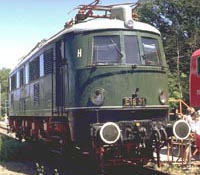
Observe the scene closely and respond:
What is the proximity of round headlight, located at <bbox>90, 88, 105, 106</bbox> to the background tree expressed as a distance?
33.7 metres

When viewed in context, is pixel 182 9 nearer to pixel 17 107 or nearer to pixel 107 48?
pixel 17 107

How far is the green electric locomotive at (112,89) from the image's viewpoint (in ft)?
32.7

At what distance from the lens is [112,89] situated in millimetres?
10062

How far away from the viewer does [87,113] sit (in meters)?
9.95

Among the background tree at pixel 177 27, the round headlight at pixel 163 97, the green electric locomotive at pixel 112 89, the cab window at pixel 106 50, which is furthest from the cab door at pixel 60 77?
the background tree at pixel 177 27

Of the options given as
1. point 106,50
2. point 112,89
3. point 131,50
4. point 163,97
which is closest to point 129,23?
point 131,50

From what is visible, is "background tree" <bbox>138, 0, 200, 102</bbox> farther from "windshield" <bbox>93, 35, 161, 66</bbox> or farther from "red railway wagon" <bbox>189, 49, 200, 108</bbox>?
"windshield" <bbox>93, 35, 161, 66</bbox>

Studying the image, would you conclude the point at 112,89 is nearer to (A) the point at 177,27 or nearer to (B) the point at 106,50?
(B) the point at 106,50

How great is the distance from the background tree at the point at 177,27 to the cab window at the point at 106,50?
33.3m

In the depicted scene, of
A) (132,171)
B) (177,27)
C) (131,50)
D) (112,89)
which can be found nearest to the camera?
(112,89)

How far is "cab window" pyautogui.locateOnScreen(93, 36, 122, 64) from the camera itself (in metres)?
10.3

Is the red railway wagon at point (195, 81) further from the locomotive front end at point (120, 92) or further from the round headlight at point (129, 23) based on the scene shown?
the round headlight at point (129, 23)

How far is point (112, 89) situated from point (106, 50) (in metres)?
0.90

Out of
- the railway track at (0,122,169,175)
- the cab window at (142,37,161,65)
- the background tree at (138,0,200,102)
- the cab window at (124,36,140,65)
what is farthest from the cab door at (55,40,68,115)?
the background tree at (138,0,200,102)
